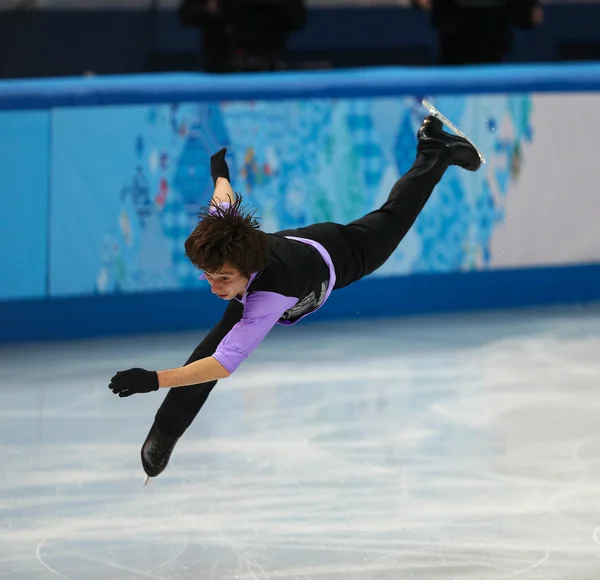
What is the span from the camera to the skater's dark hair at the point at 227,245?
11.9 feet

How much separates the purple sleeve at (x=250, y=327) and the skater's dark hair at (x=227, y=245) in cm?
11

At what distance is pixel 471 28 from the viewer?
8.33 m

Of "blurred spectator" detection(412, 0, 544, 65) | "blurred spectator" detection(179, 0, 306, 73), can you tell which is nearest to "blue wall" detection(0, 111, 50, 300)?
"blurred spectator" detection(179, 0, 306, 73)

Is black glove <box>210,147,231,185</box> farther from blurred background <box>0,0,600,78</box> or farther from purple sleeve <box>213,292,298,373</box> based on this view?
blurred background <box>0,0,600,78</box>

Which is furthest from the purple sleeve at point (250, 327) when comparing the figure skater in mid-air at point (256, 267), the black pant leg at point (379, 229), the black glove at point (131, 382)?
the black pant leg at point (379, 229)

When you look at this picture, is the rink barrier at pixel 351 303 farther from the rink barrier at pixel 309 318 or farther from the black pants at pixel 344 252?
the black pants at pixel 344 252

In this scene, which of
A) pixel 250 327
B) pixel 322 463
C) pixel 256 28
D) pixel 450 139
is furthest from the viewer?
pixel 256 28

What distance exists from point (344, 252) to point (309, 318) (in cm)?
354

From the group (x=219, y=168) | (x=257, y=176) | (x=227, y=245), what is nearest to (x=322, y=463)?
(x=219, y=168)

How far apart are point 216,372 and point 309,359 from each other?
10.3 feet

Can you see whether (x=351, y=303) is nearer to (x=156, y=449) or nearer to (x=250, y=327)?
(x=156, y=449)

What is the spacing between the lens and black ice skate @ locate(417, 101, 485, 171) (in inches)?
193

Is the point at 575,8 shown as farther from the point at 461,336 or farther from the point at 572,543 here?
the point at 572,543

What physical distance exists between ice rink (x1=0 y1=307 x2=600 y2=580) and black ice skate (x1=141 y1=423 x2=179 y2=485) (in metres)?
0.24
